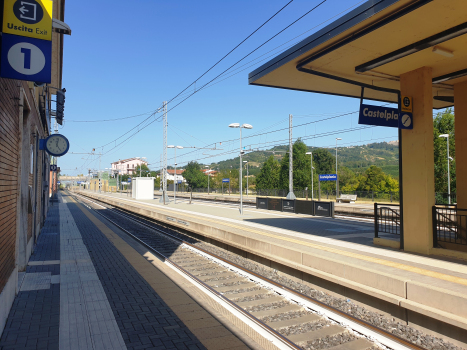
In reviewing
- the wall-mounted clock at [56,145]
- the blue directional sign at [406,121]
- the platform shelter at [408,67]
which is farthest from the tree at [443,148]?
the wall-mounted clock at [56,145]

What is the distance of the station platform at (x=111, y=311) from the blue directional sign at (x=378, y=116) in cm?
596

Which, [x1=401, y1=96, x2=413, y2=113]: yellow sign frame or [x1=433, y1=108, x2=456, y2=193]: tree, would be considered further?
[x1=433, y1=108, x2=456, y2=193]: tree

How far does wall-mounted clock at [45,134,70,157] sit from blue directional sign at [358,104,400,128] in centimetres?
1078

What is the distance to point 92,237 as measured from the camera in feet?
46.5

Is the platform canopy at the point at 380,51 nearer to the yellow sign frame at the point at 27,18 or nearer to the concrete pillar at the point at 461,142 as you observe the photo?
the concrete pillar at the point at 461,142

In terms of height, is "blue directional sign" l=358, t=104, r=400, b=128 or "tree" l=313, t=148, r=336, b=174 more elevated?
"tree" l=313, t=148, r=336, b=174

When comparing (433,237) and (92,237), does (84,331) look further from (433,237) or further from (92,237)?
(92,237)

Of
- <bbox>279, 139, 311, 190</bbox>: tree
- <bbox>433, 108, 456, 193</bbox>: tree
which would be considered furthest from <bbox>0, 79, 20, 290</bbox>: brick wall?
<bbox>279, 139, 311, 190</bbox>: tree

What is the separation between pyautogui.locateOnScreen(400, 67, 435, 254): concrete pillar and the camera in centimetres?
807

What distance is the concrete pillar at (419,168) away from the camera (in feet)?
26.5

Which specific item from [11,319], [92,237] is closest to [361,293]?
[11,319]

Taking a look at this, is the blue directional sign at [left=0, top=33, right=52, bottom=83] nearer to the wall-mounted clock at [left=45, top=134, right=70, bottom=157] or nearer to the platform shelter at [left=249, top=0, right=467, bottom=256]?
the platform shelter at [left=249, top=0, right=467, bottom=256]

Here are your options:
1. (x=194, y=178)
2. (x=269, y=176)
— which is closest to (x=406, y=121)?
(x=269, y=176)

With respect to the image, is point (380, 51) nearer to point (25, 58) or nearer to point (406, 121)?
point (406, 121)
